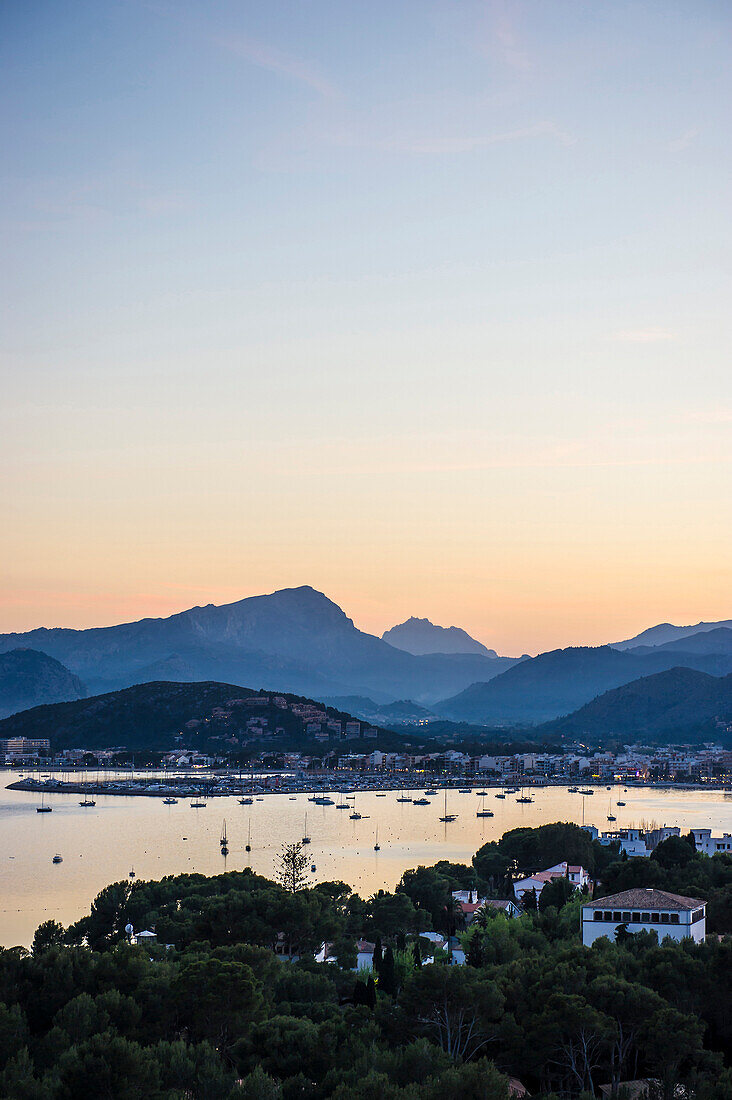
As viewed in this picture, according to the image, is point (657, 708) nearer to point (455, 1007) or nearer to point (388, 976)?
point (388, 976)

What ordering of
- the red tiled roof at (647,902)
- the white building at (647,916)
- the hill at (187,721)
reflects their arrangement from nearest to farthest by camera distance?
1. the white building at (647,916)
2. the red tiled roof at (647,902)
3. the hill at (187,721)

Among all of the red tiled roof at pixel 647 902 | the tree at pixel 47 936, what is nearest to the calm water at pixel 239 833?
the tree at pixel 47 936

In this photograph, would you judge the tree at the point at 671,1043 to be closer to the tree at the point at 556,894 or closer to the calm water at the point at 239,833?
the tree at the point at 556,894

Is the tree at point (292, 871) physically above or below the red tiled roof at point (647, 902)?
below

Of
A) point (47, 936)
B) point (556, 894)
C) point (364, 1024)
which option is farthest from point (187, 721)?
point (364, 1024)

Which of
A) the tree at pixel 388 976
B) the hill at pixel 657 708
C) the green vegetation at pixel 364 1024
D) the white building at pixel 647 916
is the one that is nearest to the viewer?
the green vegetation at pixel 364 1024

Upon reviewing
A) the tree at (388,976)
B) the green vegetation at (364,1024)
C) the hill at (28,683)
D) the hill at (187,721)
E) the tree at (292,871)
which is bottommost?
the tree at (292,871)

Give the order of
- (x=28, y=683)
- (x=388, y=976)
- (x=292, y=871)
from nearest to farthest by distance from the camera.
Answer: (x=388, y=976), (x=292, y=871), (x=28, y=683)

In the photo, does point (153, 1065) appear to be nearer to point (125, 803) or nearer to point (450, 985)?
point (450, 985)
